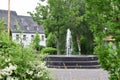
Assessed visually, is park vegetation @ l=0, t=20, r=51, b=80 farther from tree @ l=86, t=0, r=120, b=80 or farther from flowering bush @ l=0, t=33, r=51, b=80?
tree @ l=86, t=0, r=120, b=80

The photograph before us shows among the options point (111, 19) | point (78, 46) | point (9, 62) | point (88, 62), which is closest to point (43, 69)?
point (9, 62)

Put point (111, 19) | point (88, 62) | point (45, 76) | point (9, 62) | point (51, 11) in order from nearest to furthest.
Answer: point (111, 19)
point (9, 62)
point (45, 76)
point (88, 62)
point (51, 11)

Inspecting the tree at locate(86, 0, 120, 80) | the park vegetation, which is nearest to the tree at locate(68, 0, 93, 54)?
the park vegetation

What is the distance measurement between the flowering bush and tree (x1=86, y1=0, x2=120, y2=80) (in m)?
1.31

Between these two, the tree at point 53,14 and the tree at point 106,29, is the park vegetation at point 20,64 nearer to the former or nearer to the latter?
the tree at point 106,29

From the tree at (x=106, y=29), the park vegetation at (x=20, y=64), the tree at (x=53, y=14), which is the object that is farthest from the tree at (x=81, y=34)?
the tree at (x=106, y=29)

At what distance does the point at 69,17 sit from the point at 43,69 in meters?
23.4

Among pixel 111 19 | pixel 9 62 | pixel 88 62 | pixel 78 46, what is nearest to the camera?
pixel 111 19

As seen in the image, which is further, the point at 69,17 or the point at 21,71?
the point at 69,17

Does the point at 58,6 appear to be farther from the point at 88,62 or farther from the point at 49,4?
the point at 88,62

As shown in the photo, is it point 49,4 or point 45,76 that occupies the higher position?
point 49,4

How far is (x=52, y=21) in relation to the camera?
2781 cm

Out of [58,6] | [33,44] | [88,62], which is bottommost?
[88,62]

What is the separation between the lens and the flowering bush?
5.45 meters
